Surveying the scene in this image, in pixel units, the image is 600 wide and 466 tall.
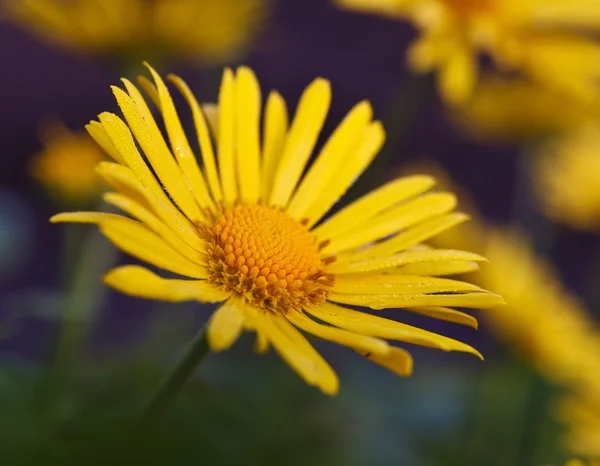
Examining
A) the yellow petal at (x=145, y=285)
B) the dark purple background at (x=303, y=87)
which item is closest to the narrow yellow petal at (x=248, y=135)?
the yellow petal at (x=145, y=285)

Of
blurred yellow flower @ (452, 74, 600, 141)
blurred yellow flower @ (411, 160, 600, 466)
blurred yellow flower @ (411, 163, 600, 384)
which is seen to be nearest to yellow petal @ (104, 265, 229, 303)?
blurred yellow flower @ (411, 160, 600, 466)

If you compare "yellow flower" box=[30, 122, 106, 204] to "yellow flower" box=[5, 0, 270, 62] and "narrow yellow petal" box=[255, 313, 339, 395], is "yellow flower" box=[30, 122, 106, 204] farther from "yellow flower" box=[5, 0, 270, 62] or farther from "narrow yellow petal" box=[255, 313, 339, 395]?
"narrow yellow petal" box=[255, 313, 339, 395]

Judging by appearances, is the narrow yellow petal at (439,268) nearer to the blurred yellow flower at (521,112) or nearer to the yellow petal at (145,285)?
the yellow petal at (145,285)

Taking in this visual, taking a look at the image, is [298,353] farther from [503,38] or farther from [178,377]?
[503,38]

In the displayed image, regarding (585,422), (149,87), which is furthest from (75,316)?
(585,422)

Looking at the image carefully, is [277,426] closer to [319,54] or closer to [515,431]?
[515,431]

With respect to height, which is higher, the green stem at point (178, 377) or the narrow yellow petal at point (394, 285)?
the narrow yellow petal at point (394, 285)
